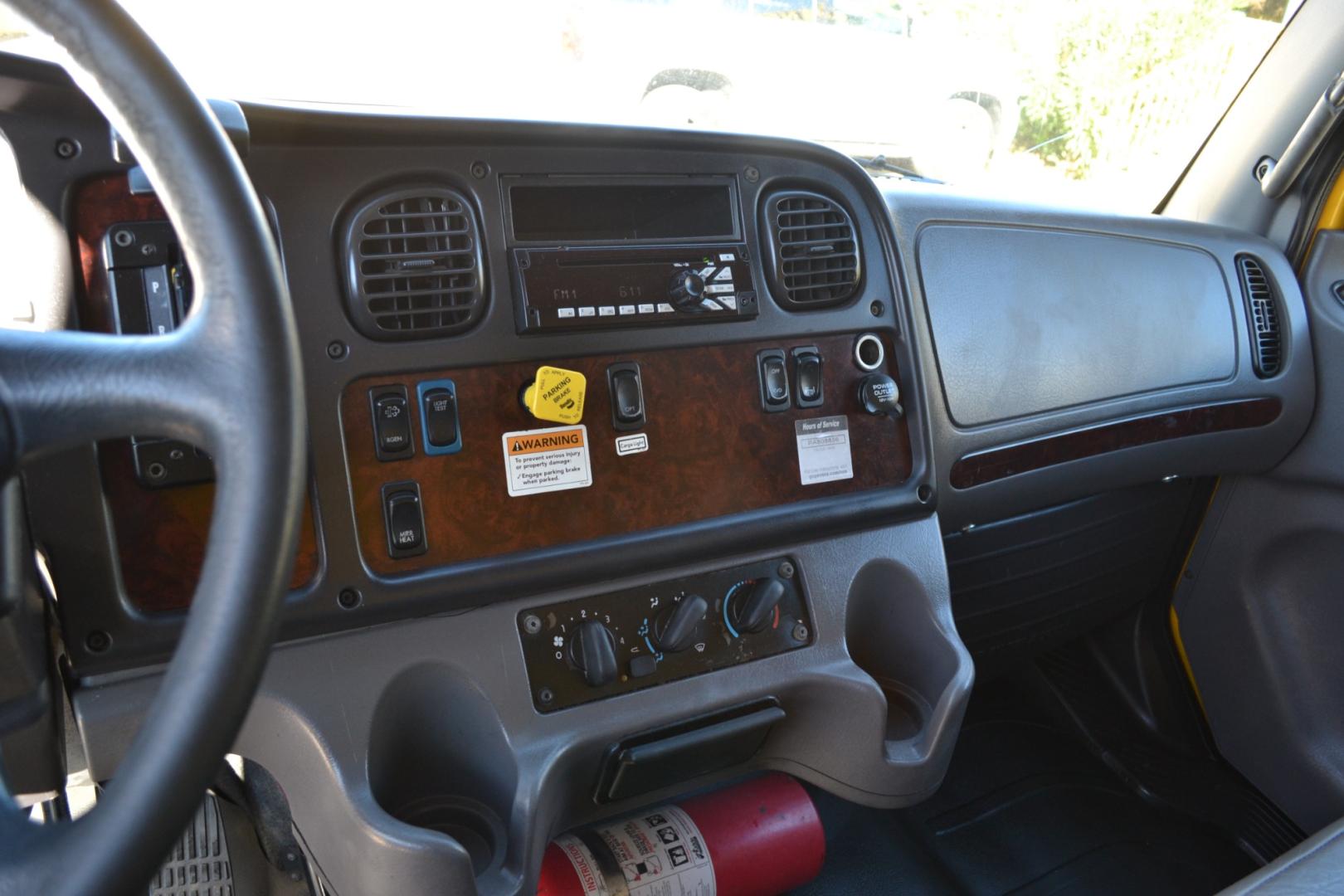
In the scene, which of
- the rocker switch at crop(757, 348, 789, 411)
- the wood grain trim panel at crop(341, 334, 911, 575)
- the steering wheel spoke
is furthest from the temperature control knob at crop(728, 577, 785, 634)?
the steering wheel spoke

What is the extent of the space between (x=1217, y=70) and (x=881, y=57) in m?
0.86

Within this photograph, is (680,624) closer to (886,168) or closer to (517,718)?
(517,718)

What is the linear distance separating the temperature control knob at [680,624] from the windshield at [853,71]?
62 cm

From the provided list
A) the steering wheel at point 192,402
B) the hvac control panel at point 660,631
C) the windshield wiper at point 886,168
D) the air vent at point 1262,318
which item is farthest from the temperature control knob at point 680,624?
the air vent at point 1262,318

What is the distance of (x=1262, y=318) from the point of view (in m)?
1.99

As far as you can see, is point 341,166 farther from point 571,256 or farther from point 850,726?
point 850,726

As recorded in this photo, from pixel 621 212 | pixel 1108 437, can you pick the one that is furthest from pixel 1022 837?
pixel 621 212

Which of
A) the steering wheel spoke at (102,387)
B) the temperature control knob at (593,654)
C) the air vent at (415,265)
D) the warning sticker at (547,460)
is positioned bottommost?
the temperature control knob at (593,654)

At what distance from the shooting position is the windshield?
1393 millimetres

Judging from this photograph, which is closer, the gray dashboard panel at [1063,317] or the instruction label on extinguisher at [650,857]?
the instruction label on extinguisher at [650,857]

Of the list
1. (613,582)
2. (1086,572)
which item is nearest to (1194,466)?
(1086,572)

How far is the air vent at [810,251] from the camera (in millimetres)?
1348

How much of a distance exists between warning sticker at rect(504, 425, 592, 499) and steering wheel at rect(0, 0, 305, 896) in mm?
514

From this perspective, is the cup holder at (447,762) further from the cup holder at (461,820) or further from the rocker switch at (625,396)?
the rocker switch at (625,396)
